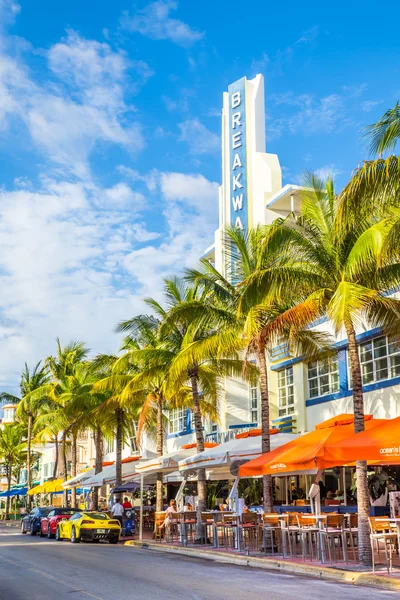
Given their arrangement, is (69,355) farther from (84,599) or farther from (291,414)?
(84,599)

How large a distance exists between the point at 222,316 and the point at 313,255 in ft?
23.4

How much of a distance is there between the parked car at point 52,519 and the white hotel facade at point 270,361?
8656 mm

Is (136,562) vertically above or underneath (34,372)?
underneath

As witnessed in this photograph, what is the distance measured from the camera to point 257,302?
1967 centimetres

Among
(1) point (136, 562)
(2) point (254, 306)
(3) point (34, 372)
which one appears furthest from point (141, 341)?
(3) point (34, 372)

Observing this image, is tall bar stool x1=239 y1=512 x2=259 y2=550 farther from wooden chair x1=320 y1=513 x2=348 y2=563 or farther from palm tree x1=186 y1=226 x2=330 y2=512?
wooden chair x1=320 y1=513 x2=348 y2=563

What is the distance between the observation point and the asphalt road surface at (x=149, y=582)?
1160 centimetres

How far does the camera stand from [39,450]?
294 feet

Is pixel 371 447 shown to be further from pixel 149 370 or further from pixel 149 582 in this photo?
pixel 149 370

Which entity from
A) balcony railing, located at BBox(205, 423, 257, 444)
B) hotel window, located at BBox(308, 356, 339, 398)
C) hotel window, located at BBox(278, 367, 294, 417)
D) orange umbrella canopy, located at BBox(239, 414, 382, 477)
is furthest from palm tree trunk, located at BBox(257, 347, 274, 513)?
balcony railing, located at BBox(205, 423, 257, 444)

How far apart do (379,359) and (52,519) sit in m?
16.4

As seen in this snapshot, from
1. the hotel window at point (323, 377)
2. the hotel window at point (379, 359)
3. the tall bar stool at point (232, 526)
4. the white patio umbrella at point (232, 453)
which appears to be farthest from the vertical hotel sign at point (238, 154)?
the tall bar stool at point (232, 526)

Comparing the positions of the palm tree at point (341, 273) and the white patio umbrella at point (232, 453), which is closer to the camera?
the palm tree at point (341, 273)

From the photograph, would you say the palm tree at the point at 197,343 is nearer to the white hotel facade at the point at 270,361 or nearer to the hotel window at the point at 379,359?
the white hotel facade at the point at 270,361
